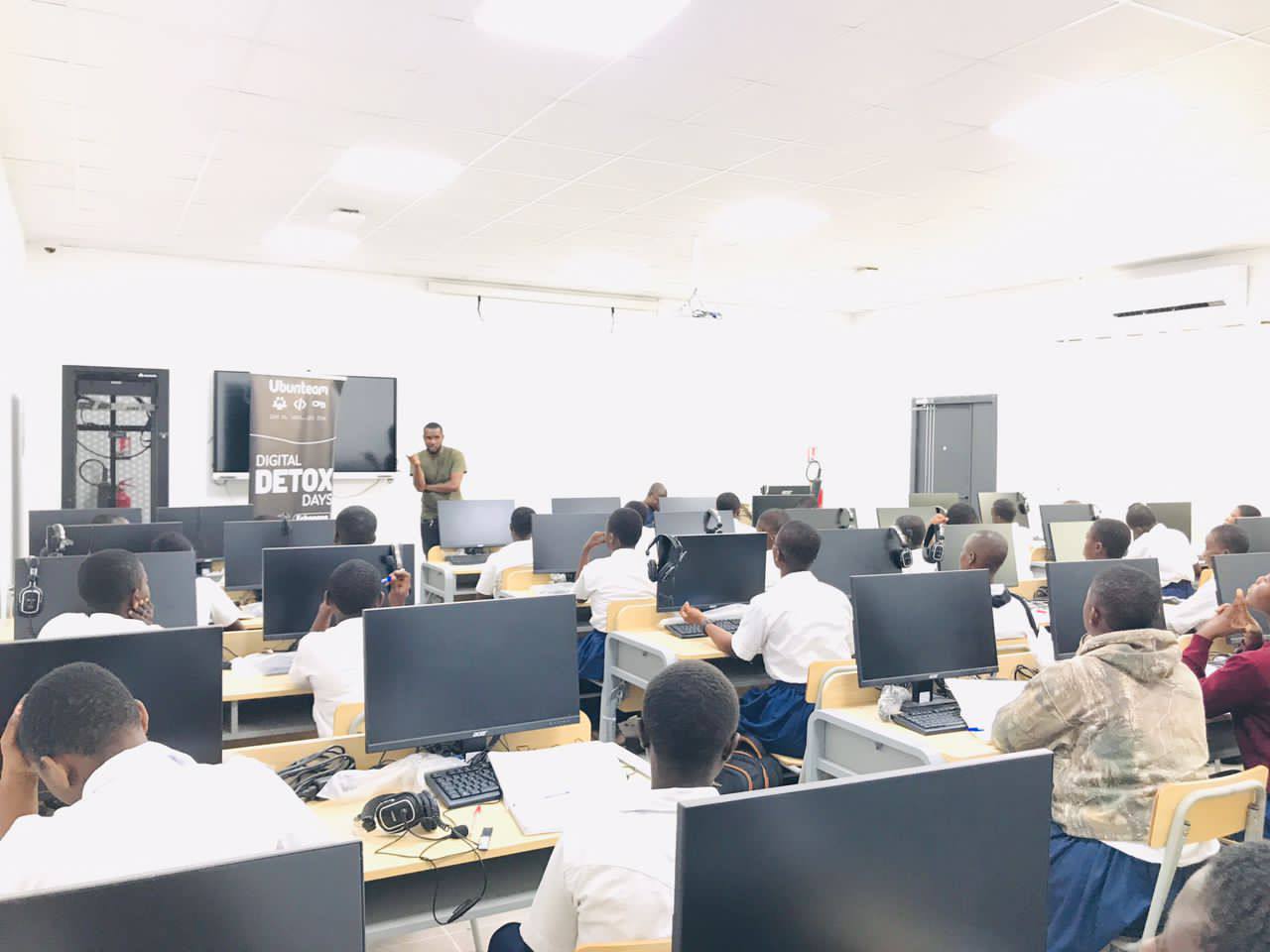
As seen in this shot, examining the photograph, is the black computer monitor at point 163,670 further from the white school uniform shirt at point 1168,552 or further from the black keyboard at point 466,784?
the white school uniform shirt at point 1168,552

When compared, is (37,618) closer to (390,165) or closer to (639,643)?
(639,643)

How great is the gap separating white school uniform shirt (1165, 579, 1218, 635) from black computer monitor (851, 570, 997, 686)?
5.85 ft

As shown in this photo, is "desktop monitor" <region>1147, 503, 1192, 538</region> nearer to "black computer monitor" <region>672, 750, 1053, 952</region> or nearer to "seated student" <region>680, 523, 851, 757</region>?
"seated student" <region>680, 523, 851, 757</region>

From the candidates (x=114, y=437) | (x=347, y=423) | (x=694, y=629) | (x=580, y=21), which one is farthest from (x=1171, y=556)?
(x=114, y=437)

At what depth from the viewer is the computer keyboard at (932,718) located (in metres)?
3.07

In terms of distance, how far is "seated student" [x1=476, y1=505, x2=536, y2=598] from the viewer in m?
5.95

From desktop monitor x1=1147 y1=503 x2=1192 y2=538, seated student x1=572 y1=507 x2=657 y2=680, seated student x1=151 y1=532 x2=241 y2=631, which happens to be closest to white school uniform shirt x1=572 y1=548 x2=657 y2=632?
seated student x1=572 y1=507 x2=657 y2=680

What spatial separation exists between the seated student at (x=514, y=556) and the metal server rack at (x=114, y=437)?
405cm

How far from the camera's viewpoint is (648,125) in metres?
4.89

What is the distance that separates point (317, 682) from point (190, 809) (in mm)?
1773

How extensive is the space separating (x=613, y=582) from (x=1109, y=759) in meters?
2.90

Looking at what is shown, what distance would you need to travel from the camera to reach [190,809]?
1.44 metres

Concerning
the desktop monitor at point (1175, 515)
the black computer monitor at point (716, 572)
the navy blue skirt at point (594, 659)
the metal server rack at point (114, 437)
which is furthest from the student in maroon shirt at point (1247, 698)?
the metal server rack at point (114, 437)

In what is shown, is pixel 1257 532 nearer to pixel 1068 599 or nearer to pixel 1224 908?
pixel 1068 599
